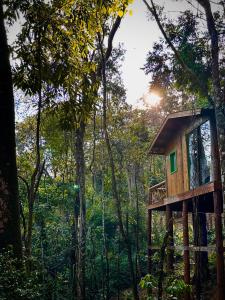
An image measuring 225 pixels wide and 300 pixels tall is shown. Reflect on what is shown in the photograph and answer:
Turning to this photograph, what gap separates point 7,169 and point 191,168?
31.5ft

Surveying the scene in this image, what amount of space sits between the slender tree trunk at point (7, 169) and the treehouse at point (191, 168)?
5.54m

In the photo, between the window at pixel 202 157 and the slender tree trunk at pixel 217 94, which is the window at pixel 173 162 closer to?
the window at pixel 202 157

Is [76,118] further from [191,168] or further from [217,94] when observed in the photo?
[191,168]

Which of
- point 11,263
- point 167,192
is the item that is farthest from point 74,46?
point 167,192

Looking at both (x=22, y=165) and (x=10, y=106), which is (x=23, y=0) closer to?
(x=10, y=106)

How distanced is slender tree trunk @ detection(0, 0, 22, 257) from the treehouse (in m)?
5.54

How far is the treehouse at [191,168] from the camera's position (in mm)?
11023

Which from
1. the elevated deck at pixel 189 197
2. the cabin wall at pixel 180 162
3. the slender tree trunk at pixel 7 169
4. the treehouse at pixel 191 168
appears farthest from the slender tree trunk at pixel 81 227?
the slender tree trunk at pixel 7 169

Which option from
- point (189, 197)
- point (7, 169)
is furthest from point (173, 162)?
point (7, 169)

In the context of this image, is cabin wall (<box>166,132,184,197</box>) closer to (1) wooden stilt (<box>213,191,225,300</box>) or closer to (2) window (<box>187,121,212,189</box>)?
(2) window (<box>187,121,212,189</box>)

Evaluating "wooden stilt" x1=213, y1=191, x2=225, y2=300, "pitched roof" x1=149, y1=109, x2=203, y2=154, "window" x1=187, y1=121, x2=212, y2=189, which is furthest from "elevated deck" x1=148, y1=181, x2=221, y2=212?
"pitched roof" x1=149, y1=109, x2=203, y2=154

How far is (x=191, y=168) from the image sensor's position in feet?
46.2

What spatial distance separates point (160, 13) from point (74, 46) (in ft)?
28.5

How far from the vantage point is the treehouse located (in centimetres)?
1102
